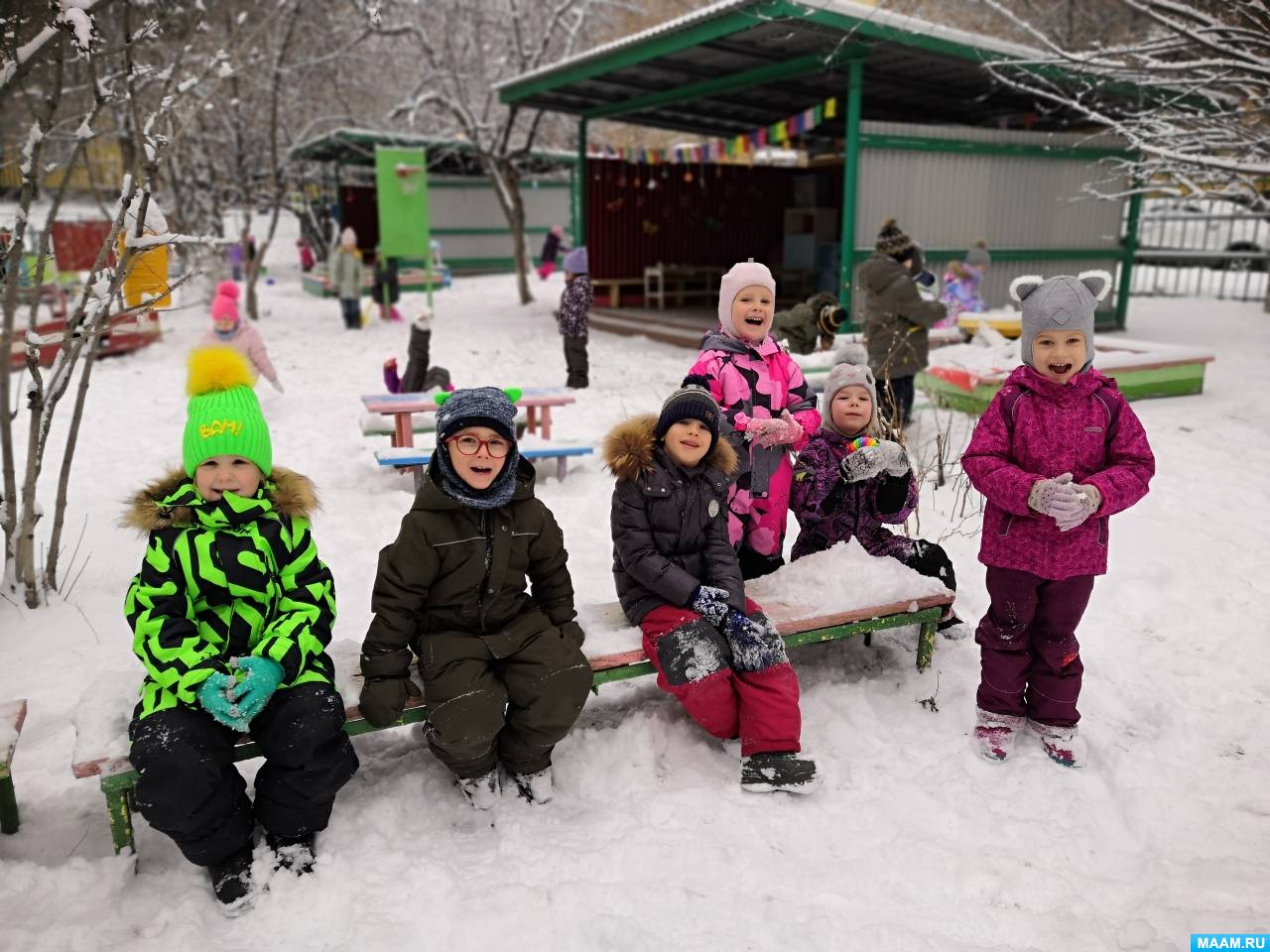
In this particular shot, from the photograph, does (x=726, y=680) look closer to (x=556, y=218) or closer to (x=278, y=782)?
(x=278, y=782)

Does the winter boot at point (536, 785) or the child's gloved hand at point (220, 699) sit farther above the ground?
the child's gloved hand at point (220, 699)

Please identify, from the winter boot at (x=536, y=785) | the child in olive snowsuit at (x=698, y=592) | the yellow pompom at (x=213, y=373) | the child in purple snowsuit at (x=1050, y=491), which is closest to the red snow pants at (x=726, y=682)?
the child in olive snowsuit at (x=698, y=592)

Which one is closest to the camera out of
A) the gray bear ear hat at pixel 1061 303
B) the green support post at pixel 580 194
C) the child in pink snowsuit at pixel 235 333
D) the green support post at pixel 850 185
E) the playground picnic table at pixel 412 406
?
the gray bear ear hat at pixel 1061 303

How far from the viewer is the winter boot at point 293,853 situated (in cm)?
263

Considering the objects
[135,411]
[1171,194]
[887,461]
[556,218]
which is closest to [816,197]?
[1171,194]

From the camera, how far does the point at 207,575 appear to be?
8.63 ft

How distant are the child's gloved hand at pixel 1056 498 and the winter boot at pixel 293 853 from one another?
8.12ft

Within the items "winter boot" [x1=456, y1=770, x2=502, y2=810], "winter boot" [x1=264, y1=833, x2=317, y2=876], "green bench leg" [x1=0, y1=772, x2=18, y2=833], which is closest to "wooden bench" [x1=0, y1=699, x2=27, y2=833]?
"green bench leg" [x1=0, y1=772, x2=18, y2=833]

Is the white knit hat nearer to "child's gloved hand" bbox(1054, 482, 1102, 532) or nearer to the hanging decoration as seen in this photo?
"child's gloved hand" bbox(1054, 482, 1102, 532)

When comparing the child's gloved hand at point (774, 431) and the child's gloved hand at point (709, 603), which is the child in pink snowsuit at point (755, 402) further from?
the child's gloved hand at point (709, 603)

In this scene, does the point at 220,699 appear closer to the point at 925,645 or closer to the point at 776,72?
the point at 925,645

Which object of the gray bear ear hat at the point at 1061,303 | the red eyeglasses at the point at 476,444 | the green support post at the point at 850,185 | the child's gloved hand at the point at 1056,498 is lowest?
the child's gloved hand at the point at 1056,498

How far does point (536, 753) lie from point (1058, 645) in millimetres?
1858

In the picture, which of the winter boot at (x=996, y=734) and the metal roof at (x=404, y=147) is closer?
the winter boot at (x=996, y=734)
